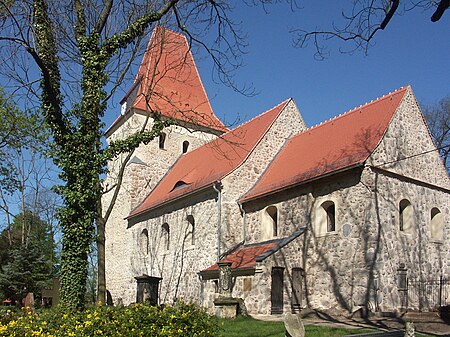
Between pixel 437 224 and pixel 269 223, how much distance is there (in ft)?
19.9

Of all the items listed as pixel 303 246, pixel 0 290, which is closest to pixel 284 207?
pixel 303 246

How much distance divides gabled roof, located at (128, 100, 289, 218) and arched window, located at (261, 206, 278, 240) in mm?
2449

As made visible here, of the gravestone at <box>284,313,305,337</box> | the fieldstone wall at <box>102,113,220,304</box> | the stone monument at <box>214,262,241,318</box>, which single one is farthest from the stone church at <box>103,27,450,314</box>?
the gravestone at <box>284,313,305,337</box>

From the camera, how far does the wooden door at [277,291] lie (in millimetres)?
16016

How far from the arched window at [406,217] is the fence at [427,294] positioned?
1.68 metres

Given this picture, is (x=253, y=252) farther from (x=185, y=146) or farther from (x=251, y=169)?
(x=185, y=146)

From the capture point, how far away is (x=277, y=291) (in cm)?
1620

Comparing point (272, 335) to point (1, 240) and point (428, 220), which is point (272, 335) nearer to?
point (428, 220)

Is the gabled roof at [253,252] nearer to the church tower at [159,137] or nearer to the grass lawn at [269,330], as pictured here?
the grass lawn at [269,330]

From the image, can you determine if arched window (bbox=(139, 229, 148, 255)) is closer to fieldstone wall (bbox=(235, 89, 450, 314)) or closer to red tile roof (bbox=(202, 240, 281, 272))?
red tile roof (bbox=(202, 240, 281, 272))

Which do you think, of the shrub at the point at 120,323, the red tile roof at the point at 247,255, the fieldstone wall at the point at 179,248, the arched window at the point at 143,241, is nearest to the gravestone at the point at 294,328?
the shrub at the point at 120,323

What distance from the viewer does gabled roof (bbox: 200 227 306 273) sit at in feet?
53.4

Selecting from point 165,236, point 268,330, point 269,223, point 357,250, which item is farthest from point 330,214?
point 165,236

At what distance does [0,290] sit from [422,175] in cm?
2060
